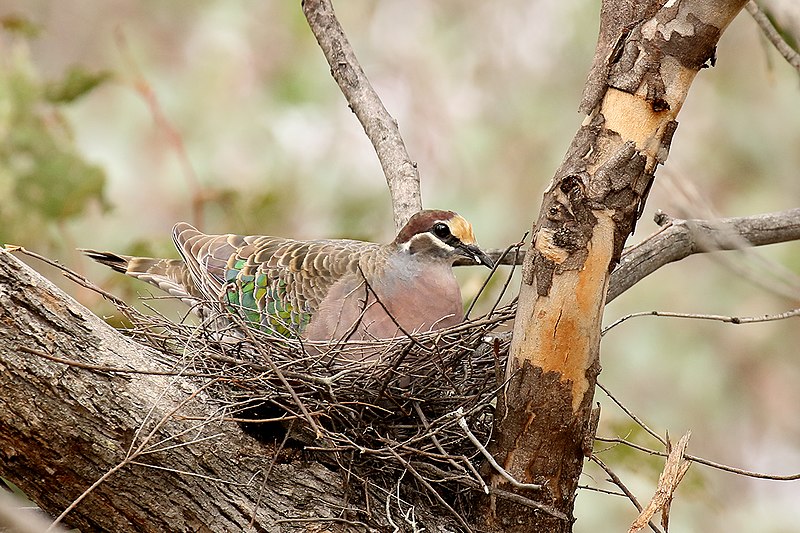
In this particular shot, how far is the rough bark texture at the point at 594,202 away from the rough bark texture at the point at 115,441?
23.0 inches

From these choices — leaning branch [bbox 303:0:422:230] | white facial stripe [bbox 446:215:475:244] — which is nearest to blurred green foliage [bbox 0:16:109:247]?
leaning branch [bbox 303:0:422:230]

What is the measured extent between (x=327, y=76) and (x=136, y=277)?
11.2 ft

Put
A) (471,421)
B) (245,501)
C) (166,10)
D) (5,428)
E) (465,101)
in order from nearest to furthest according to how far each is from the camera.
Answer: (5,428), (245,501), (471,421), (465,101), (166,10)

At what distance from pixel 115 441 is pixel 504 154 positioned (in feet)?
18.5

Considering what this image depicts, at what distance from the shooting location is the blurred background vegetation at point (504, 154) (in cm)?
677

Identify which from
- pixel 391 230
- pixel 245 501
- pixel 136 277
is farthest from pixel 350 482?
pixel 391 230

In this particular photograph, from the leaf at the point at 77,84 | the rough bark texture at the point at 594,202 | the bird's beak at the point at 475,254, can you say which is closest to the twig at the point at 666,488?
the rough bark texture at the point at 594,202

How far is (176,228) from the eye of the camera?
13.2 ft

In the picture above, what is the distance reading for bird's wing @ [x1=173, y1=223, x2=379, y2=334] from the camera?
133 inches

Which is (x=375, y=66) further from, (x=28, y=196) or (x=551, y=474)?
(x=551, y=474)

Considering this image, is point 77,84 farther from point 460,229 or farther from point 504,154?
point 504,154

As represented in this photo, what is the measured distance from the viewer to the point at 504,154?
24.9 feet

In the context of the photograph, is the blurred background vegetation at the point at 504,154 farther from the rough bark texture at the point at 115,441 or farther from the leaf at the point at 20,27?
the rough bark texture at the point at 115,441

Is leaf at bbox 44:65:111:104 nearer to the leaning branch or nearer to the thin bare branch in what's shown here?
the leaning branch
